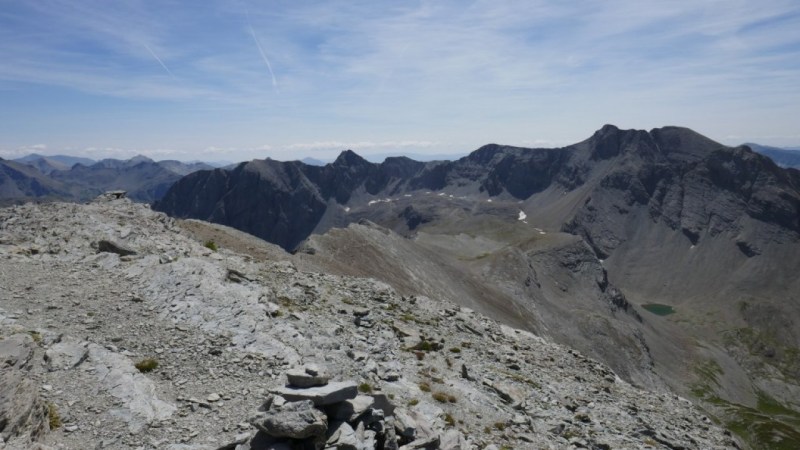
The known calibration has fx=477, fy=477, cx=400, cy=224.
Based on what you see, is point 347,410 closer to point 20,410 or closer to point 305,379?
point 305,379

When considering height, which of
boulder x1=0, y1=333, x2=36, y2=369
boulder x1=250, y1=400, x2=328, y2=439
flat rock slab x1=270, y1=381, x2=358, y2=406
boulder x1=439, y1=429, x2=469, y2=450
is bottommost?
boulder x1=439, y1=429, x2=469, y2=450

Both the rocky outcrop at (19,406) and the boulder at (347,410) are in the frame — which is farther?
the boulder at (347,410)

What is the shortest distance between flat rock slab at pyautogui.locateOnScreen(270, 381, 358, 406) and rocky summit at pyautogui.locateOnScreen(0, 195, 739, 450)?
7 centimetres

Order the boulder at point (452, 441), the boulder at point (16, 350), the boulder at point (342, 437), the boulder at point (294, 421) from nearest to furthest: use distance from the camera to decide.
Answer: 1. the boulder at point (294, 421)
2. the boulder at point (342, 437)
3. the boulder at point (16, 350)
4. the boulder at point (452, 441)

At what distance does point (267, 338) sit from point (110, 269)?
13165 millimetres

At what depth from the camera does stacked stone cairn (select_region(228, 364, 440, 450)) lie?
15312 millimetres

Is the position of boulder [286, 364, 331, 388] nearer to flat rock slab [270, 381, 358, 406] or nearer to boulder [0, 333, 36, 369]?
flat rock slab [270, 381, 358, 406]

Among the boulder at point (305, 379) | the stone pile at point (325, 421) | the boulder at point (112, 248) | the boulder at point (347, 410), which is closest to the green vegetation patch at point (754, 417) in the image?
the stone pile at point (325, 421)

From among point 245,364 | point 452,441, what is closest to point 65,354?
point 245,364

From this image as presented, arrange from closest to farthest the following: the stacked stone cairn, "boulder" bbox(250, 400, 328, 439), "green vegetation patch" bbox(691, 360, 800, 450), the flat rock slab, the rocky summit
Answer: "boulder" bbox(250, 400, 328, 439) → the stacked stone cairn → the flat rock slab → the rocky summit → "green vegetation patch" bbox(691, 360, 800, 450)

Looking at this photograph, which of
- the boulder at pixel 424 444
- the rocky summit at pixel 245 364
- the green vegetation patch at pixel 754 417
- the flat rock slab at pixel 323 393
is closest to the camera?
the flat rock slab at pixel 323 393

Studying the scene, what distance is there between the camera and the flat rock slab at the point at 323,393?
53.7ft

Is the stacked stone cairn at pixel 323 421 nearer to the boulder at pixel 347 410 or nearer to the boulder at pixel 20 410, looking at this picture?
the boulder at pixel 347 410

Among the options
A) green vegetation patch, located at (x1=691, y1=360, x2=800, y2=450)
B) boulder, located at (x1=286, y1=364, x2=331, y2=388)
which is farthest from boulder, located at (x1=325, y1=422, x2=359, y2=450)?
green vegetation patch, located at (x1=691, y1=360, x2=800, y2=450)
